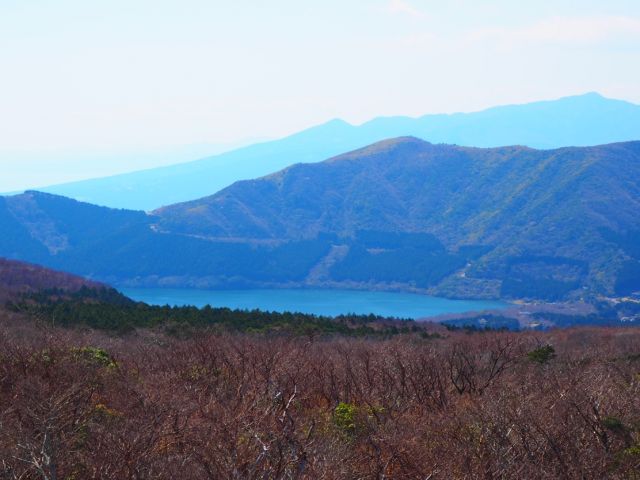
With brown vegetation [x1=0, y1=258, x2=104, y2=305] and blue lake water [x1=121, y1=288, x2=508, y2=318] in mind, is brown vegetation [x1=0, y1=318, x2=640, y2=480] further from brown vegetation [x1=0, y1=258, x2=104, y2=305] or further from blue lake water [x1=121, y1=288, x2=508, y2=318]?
blue lake water [x1=121, y1=288, x2=508, y2=318]

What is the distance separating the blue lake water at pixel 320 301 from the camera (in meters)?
136

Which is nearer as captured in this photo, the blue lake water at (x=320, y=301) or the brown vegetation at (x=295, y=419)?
the brown vegetation at (x=295, y=419)

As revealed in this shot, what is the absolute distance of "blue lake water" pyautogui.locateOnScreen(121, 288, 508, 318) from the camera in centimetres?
13600

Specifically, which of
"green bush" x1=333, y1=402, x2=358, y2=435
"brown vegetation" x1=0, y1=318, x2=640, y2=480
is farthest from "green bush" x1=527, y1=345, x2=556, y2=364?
"green bush" x1=333, y1=402, x2=358, y2=435

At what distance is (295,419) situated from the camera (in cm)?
1814

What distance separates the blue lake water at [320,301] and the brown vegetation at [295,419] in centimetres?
10074

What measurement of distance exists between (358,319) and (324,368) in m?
40.4

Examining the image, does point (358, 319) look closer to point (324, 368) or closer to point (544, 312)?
point (324, 368)

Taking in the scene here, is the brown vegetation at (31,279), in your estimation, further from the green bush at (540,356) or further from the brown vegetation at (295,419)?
the brown vegetation at (295,419)

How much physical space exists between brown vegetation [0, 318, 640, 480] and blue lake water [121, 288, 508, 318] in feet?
331

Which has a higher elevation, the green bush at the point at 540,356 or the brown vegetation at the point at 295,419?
the brown vegetation at the point at 295,419

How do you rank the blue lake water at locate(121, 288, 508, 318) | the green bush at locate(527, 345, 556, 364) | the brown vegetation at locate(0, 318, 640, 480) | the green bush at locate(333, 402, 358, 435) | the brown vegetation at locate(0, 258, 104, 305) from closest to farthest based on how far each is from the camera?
the brown vegetation at locate(0, 318, 640, 480) < the green bush at locate(333, 402, 358, 435) < the green bush at locate(527, 345, 556, 364) < the brown vegetation at locate(0, 258, 104, 305) < the blue lake water at locate(121, 288, 508, 318)

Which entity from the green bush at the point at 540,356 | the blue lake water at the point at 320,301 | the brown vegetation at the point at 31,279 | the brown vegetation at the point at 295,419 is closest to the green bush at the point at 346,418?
the brown vegetation at the point at 295,419

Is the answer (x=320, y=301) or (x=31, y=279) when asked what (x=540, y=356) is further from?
(x=320, y=301)
